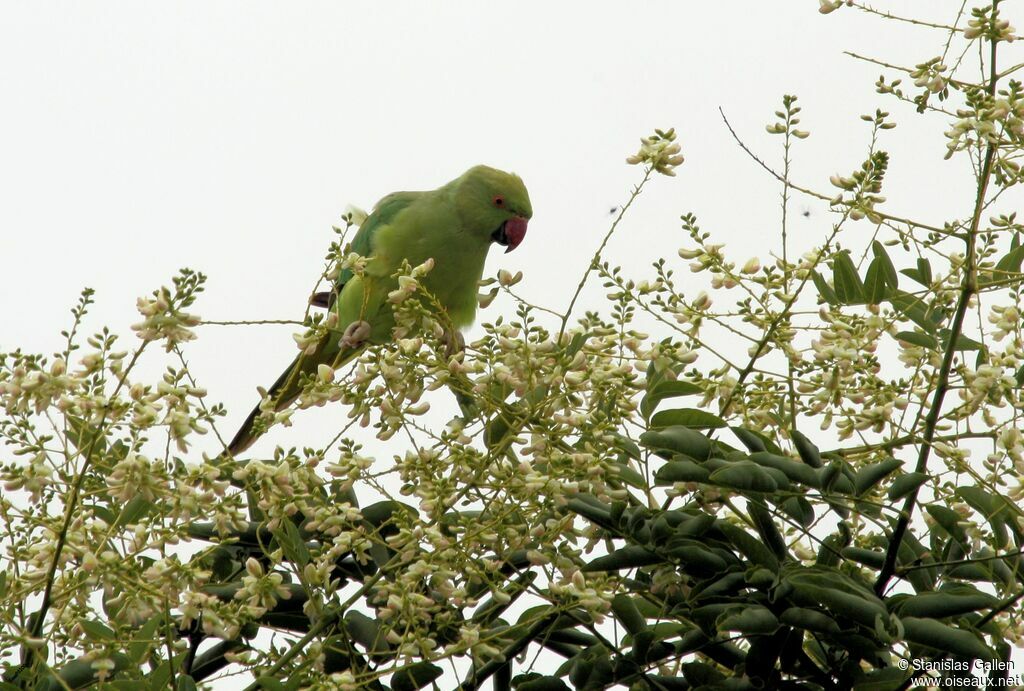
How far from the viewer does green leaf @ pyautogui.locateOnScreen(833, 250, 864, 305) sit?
1.28 m

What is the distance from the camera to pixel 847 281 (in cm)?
128

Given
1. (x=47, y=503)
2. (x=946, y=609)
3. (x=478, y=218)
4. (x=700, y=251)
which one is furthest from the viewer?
(x=478, y=218)

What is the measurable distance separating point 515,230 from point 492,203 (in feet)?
0.36

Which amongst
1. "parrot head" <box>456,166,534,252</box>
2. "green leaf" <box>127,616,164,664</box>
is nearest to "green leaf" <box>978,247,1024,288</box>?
"green leaf" <box>127,616,164,664</box>

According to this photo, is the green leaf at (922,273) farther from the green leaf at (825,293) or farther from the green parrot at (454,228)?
the green parrot at (454,228)

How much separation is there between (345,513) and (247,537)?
28cm

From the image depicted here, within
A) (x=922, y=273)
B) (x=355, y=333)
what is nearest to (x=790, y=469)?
(x=922, y=273)

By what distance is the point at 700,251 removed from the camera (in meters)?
1.29

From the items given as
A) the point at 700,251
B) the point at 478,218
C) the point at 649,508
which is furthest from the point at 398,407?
the point at 478,218

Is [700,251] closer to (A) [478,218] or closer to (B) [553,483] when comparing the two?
(B) [553,483]

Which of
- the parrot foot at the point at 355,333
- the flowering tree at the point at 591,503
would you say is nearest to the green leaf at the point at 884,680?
the flowering tree at the point at 591,503

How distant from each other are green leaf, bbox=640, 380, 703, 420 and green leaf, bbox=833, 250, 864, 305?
0.23 m

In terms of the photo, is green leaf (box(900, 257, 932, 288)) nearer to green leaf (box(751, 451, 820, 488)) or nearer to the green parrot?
green leaf (box(751, 451, 820, 488))

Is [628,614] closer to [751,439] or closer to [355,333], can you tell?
[751,439]
